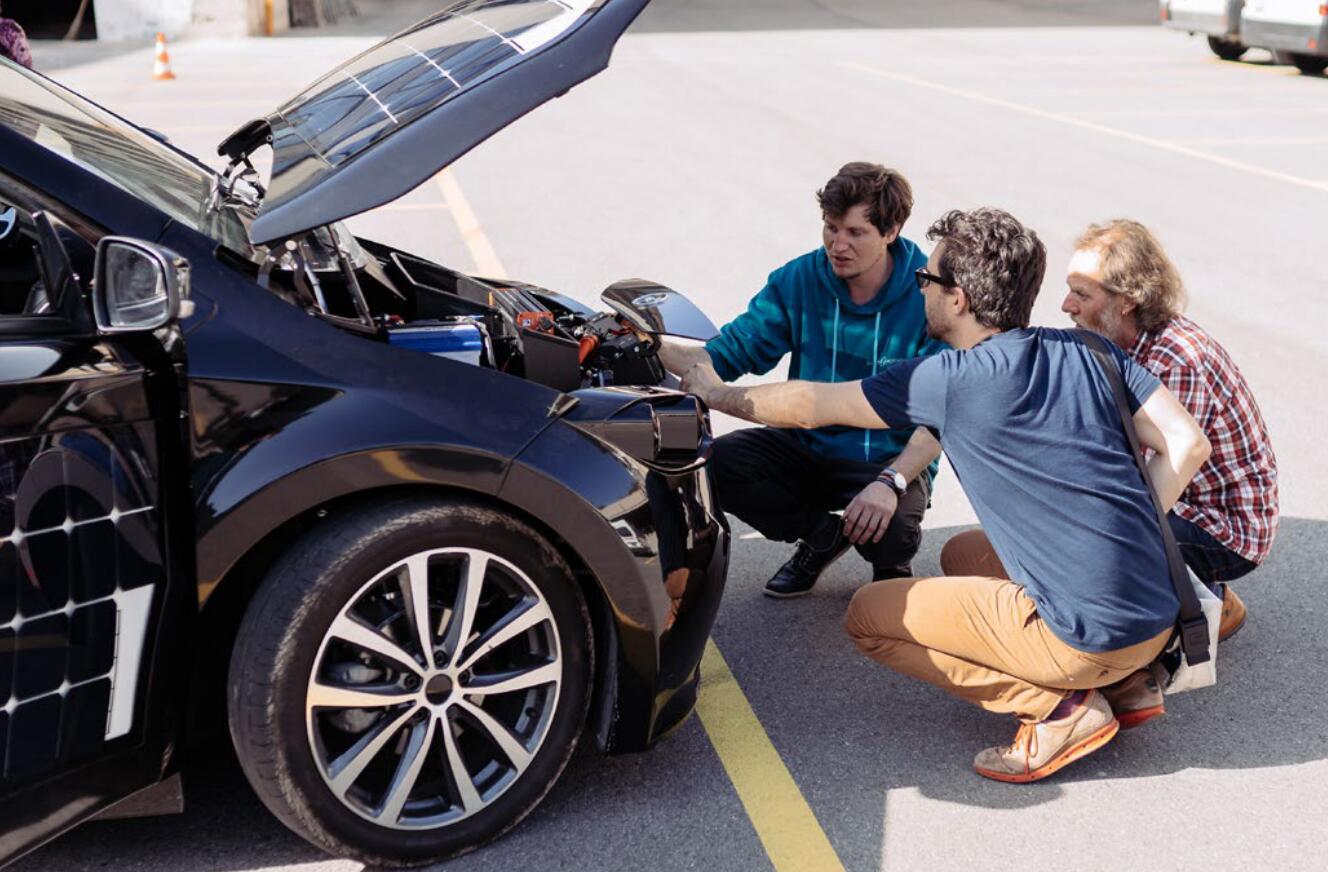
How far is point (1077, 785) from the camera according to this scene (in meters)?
3.50

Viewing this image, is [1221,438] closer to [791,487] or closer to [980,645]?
[980,645]

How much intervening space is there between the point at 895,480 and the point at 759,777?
104 centimetres

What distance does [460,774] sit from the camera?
3.04 m

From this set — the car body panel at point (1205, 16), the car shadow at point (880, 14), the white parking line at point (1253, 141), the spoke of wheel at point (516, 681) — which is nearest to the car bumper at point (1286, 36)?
the car body panel at point (1205, 16)

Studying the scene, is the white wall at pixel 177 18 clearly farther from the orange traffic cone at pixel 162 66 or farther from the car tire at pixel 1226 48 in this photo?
the car tire at pixel 1226 48

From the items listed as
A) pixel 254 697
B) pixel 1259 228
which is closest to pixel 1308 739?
pixel 254 697

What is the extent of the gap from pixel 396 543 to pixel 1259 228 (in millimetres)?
8114

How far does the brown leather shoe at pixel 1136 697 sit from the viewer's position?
11.7 ft

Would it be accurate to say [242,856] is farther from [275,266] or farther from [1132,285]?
[1132,285]

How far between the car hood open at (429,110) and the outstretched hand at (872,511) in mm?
1577

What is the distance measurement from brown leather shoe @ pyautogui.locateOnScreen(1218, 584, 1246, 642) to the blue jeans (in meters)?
0.21

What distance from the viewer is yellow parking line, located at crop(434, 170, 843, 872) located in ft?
10.4

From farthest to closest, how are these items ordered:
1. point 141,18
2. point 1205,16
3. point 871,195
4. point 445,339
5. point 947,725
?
point 141,18
point 1205,16
point 871,195
point 947,725
point 445,339

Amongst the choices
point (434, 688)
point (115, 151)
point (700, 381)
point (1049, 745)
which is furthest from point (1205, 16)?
point (434, 688)
